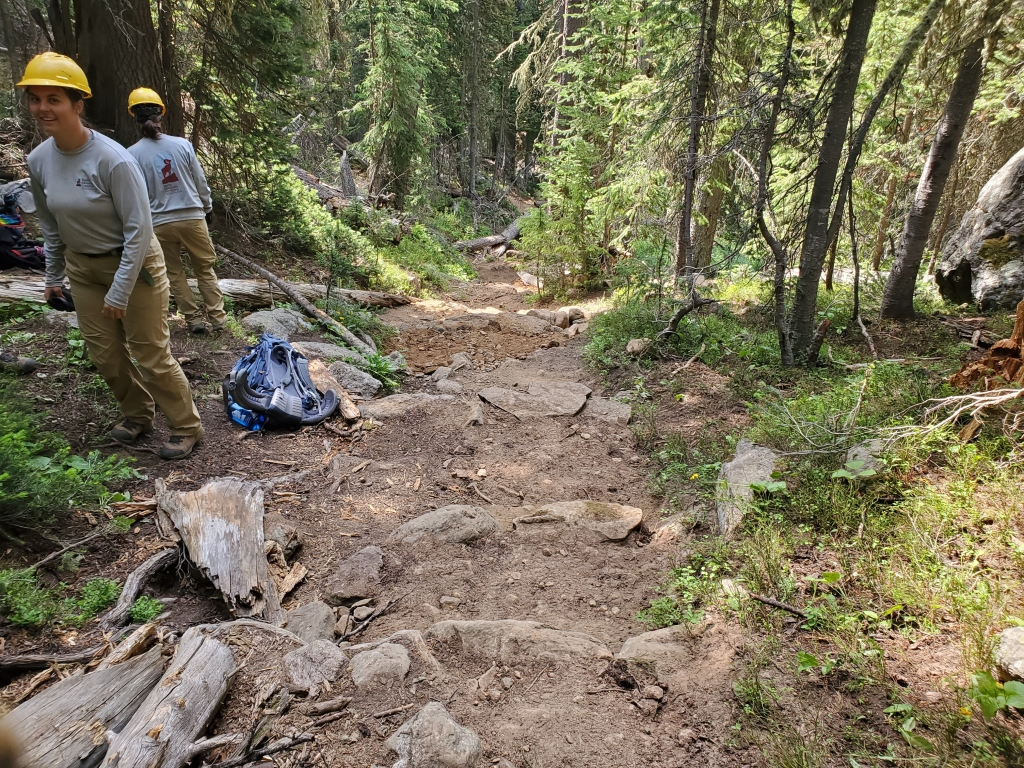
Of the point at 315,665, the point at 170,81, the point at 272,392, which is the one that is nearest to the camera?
the point at 315,665

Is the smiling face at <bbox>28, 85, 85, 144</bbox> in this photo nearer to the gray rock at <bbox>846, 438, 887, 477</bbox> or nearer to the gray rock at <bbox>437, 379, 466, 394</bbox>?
the gray rock at <bbox>437, 379, 466, 394</bbox>

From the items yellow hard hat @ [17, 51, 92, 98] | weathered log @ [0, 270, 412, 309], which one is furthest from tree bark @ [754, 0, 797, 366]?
weathered log @ [0, 270, 412, 309]

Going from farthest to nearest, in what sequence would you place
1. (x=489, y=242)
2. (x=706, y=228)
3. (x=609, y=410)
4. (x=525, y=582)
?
1. (x=489, y=242)
2. (x=706, y=228)
3. (x=609, y=410)
4. (x=525, y=582)

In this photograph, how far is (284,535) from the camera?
4055 mm

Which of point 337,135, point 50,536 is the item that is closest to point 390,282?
point 50,536

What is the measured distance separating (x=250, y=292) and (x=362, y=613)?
6865 mm

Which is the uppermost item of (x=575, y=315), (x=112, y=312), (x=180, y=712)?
(x=112, y=312)

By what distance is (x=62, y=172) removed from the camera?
3746mm

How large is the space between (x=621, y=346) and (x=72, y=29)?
414 inches

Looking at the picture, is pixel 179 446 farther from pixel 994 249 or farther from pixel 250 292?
pixel 994 249

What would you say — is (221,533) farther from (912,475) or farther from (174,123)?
(174,123)

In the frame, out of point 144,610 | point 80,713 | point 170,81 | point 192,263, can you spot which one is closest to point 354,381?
point 192,263

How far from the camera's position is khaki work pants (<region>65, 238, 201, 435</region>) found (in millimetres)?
4145

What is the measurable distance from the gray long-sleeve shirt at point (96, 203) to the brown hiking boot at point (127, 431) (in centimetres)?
128
